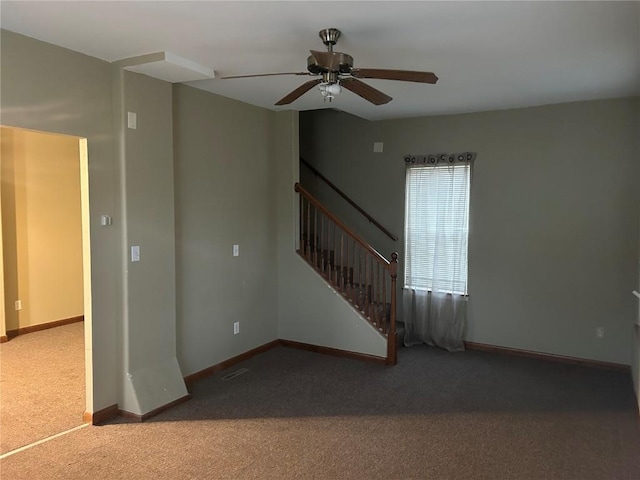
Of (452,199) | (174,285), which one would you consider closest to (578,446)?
(452,199)

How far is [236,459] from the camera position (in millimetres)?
3072

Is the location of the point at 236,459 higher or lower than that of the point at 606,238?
lower

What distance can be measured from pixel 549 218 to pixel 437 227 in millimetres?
1145

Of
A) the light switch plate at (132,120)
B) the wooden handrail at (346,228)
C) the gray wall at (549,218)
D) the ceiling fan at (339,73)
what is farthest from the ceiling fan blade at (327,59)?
the gray wall at (549,218)

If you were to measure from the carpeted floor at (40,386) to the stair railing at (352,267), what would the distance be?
2610mm

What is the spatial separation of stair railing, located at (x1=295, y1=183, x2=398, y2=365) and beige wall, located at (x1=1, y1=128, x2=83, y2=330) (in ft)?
10.5

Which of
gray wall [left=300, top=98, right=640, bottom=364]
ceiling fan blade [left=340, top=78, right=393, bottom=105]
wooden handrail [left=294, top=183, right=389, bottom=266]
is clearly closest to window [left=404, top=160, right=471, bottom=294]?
gray wall [left=300, top=98, right=640, bottom=364]

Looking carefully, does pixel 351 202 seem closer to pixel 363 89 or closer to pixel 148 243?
pixel 148 243

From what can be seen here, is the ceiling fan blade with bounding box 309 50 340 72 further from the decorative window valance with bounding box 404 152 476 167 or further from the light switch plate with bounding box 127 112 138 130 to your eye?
the decorative window valance with bounding box 404 152 476 167

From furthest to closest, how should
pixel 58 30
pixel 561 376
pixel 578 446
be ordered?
pixel 561 376
pixel 578 446
pixel 58 30

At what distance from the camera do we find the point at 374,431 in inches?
136

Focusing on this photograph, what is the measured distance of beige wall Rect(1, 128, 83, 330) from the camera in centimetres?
586

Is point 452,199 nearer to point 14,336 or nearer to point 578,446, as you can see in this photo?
point 578,446

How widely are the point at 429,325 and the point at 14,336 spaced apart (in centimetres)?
489
